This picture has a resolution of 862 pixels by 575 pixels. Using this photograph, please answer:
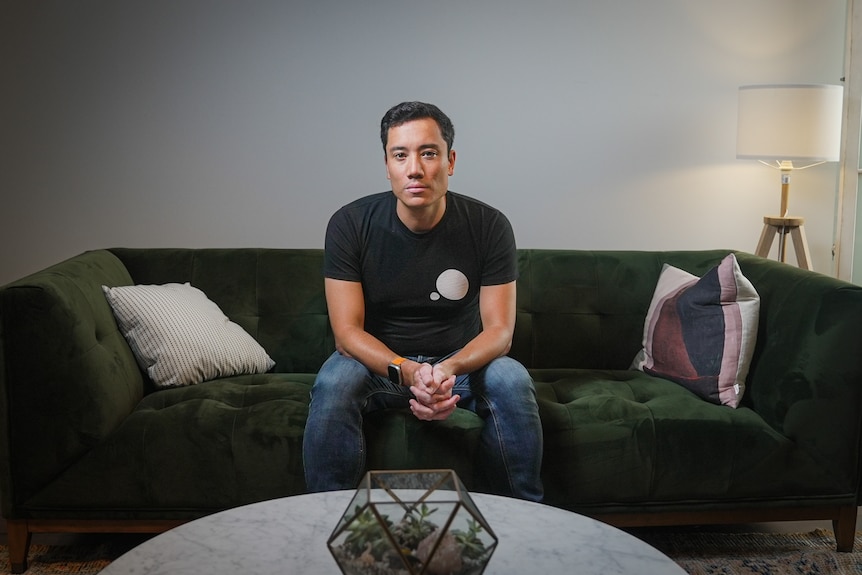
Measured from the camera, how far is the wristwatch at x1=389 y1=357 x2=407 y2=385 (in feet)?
7.91

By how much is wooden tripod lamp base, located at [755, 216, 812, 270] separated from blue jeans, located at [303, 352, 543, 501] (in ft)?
4.60

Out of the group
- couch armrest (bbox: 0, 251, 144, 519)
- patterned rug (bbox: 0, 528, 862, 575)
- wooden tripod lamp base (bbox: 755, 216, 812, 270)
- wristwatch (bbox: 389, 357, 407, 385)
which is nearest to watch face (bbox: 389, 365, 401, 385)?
wristwatch (bbox: 389, 357, 407, 385)

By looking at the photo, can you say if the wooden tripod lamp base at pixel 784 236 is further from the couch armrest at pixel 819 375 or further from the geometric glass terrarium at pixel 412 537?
the geometric glass terrarium at pixel 412 537

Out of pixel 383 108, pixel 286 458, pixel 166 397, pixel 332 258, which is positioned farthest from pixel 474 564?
pixel 383 108

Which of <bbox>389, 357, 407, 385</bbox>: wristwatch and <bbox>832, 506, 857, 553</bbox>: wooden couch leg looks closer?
<bbox>389, 357, 407, 385</bbox>: wristwatch

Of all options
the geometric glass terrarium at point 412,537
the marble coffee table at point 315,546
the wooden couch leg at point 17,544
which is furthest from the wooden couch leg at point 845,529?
the wooden couch leg at point 17,544

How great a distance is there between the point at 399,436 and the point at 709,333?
973 mm

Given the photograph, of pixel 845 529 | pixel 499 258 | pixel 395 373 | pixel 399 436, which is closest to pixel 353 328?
pixel 395 373

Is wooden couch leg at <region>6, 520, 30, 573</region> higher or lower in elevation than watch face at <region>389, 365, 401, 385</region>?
lower

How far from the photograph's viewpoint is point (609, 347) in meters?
3.10

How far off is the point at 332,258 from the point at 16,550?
1.12 metres

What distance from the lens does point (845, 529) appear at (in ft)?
8.54

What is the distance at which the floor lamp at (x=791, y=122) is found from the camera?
323cm

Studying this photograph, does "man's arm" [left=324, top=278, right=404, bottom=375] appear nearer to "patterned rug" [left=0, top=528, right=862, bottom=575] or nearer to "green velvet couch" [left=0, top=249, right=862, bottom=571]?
"green velvet couch" [left=0, top=249, right=862, bottom=571]
